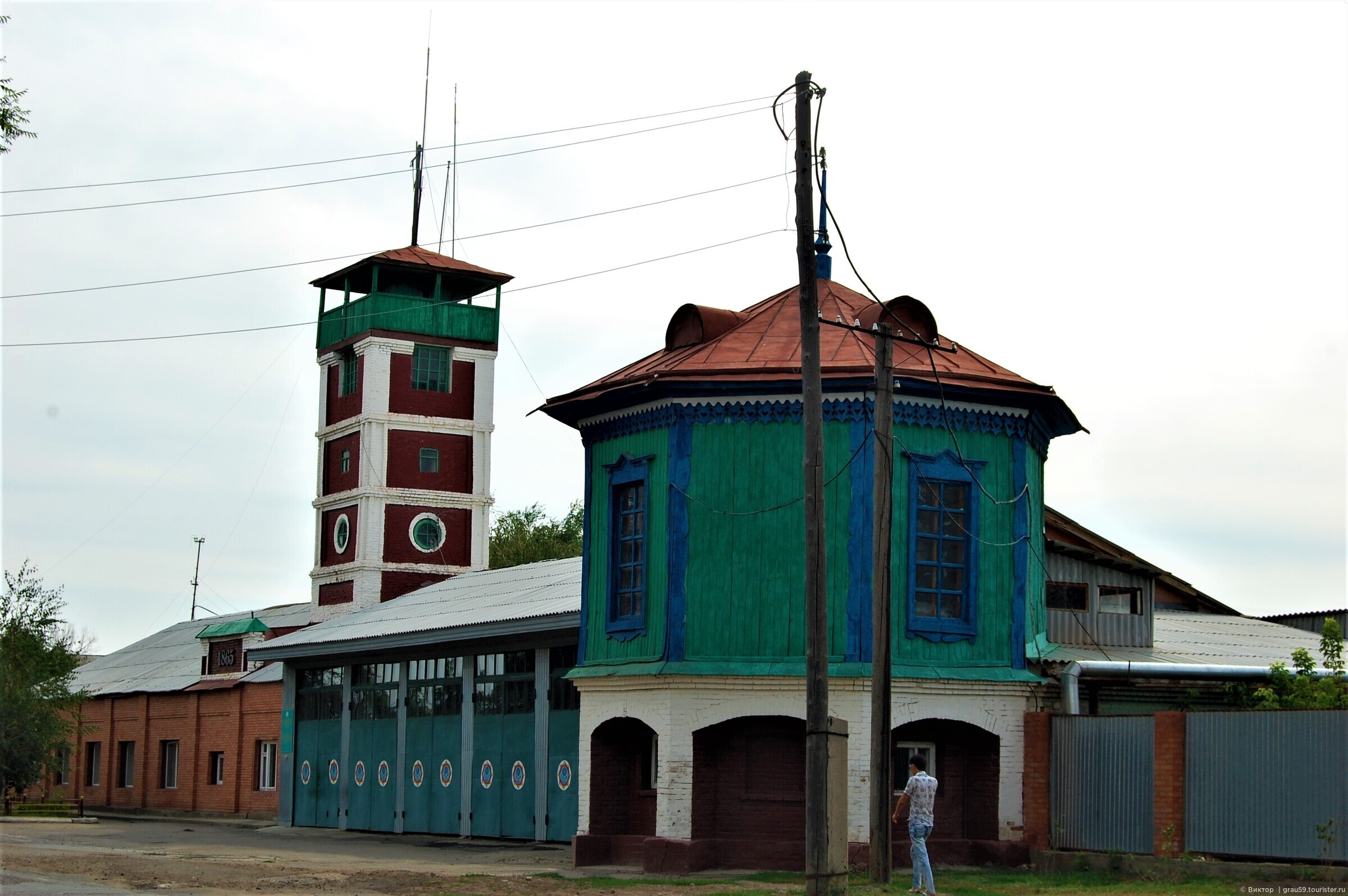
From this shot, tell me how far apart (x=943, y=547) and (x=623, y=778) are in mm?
5644

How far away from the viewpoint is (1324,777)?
18.5 metres

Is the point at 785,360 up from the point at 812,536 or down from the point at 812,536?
up

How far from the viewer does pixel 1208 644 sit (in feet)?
87.7

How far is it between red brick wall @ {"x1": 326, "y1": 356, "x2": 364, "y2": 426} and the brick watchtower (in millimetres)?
50

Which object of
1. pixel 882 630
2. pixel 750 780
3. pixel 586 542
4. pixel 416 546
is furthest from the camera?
pixel 416 546

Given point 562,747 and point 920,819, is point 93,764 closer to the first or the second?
point 562,747

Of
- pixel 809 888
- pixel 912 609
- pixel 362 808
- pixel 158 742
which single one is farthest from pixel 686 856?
pixel 158 742

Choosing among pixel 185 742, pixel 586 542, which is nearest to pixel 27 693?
pixel 185 742

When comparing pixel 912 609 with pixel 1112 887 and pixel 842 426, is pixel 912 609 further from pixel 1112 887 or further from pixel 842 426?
pixel 1112 887

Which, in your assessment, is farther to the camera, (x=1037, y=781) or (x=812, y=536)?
(x=1037, y=781)

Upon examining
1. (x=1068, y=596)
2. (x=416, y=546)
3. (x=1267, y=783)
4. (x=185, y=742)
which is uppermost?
(x=416, y=546)

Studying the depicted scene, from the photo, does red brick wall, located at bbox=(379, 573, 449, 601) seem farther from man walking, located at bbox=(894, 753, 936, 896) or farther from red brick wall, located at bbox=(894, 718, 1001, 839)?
man walking, located at bbox=(894, 753, 936, 896)

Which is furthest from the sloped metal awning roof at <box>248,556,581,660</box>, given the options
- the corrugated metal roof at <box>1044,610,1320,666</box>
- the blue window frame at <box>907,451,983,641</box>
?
the corrugated metal roof at <box>1044,610,1320,666</box>

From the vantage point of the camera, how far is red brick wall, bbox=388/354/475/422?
47.5m
